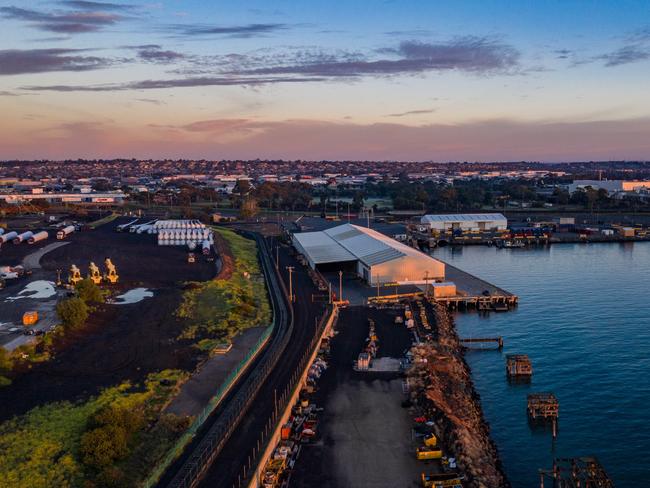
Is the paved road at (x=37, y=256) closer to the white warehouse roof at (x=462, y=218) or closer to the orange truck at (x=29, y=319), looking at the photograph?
the orange truck at (x=29, y=319)

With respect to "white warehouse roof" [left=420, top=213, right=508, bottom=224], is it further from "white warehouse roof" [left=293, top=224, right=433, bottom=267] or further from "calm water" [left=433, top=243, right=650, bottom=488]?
"calm water" [left=433, top=243, right=650, bottom=488]

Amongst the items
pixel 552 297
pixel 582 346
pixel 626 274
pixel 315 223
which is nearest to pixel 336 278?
pixel 552 297

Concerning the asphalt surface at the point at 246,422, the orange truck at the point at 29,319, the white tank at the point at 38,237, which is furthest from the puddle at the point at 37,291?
the white tank at the point at 38,237

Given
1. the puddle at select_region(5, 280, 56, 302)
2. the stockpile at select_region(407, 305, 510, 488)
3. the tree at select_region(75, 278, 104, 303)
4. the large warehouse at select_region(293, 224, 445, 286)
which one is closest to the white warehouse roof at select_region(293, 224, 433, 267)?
the large warehouse at select_region(293, 224, 445, 286)

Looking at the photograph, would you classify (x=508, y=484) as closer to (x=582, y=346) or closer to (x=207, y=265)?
(x=582, y=346)

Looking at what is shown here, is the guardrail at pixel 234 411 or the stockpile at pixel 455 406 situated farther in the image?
the stockpile at pixel 455 406
